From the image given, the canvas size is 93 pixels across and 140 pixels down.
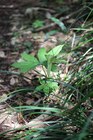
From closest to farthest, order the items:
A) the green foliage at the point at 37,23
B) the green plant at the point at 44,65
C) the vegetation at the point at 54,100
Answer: the vegetation at the point at 54,100 → the green plant at the point at 44,65 → the green foliage at the point at 37,23

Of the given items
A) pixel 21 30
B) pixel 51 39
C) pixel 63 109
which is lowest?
pixel 63 109

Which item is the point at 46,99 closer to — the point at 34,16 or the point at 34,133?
the point at 34,133

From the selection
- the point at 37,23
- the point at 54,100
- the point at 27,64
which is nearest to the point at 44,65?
the point at 27,64

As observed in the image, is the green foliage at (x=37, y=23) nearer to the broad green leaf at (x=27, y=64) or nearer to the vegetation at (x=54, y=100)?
the vegetation at (x=54, y=100)

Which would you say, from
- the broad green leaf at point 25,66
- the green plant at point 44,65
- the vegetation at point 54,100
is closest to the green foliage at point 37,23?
the vegetation at point 54,100

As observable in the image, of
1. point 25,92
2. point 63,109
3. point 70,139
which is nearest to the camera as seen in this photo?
point 70,139

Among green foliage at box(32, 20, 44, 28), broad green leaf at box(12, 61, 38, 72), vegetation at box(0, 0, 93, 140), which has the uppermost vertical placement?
green foliage at box(32, 20, 44, 28)

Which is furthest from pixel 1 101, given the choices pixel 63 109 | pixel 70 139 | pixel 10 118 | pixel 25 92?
pixel 70 139

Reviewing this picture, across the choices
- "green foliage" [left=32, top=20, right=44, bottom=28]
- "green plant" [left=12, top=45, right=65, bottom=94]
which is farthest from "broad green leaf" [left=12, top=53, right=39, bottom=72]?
"green foliage" [left=32, top=20, right=44, bottom=28]

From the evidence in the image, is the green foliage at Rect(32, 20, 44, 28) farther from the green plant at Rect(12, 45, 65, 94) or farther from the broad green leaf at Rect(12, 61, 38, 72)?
the broad green leaf at Rect(12, 61, 38, 72)

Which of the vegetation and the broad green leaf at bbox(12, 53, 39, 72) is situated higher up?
the broad green leaf at bbox(12, 53, 39, 72)

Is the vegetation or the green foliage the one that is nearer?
the vegetation
